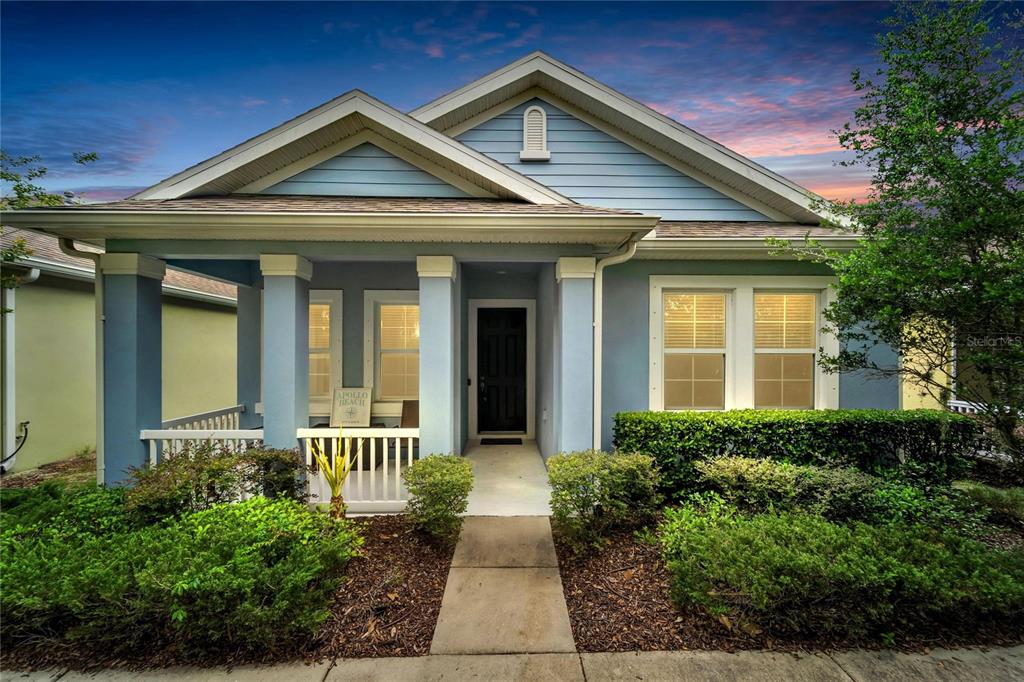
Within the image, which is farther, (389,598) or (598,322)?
(598,322)

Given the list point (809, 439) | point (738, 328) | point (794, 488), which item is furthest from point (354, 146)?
point (809, 439)

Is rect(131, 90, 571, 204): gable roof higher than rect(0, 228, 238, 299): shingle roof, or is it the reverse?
rect(131, 90, 571, 204): gable roof

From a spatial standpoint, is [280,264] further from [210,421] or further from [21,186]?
[21,186]

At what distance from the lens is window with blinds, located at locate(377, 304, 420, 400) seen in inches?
277

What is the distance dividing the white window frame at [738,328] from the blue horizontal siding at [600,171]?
1331 mm

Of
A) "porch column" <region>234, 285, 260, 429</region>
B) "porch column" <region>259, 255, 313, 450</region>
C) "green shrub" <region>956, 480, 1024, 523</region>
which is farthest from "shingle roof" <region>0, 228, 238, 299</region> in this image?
"green shrub" <region>956, 480, 1024, 523</region>

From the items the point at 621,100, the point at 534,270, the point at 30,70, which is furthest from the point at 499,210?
the point at 30,70

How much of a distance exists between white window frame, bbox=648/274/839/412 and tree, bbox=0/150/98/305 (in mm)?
7829

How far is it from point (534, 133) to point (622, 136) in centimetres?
133

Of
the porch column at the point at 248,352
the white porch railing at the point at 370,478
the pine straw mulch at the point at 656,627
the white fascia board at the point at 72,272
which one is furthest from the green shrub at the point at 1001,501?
the white fascia board at the point at 72,272

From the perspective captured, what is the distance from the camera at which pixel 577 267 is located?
15.6ft

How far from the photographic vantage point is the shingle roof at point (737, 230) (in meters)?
5.39

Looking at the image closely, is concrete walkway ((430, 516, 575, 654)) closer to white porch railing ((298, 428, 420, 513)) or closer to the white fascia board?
white porch railing ((298, 428, 420, 513))

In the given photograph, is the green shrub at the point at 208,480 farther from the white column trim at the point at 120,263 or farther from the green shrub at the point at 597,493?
the green shrub at the point at 597,493
